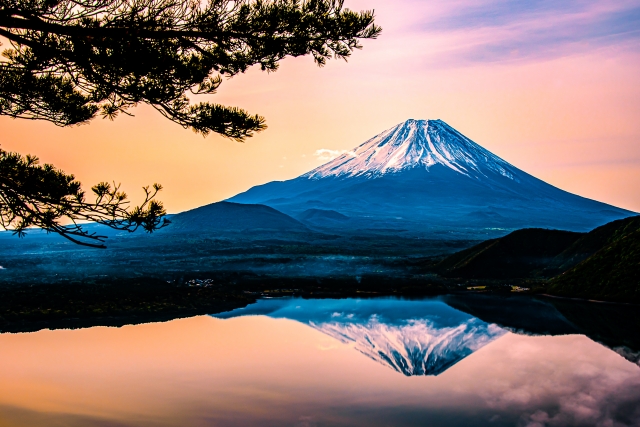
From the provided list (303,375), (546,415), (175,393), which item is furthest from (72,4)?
(546,415)

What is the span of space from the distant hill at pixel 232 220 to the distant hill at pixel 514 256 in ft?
238

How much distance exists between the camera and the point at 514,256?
4128 centimetres

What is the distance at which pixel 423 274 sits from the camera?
4372cm

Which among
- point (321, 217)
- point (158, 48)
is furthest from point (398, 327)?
point (321, 217)

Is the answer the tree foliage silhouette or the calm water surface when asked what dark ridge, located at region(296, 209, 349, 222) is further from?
the tree foliage silhouette

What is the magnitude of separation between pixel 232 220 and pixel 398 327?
4071 inches

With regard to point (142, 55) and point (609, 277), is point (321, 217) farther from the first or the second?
point (142, 55)

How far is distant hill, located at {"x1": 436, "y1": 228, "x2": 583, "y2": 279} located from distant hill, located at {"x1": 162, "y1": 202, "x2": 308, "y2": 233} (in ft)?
238

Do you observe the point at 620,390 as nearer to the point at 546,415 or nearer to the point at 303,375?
the point at 546,415

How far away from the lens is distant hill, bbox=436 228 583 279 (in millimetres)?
39688

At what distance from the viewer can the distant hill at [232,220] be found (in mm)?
118500

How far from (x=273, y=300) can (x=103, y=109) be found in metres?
19.1

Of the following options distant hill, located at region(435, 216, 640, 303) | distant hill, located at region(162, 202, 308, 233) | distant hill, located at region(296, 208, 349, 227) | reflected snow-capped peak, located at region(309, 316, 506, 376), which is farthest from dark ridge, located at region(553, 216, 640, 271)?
distant hill, located at region(296, 208, 349, 227)

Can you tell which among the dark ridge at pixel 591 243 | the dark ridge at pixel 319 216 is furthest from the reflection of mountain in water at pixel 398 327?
the dark ridge at pixel 319 216
